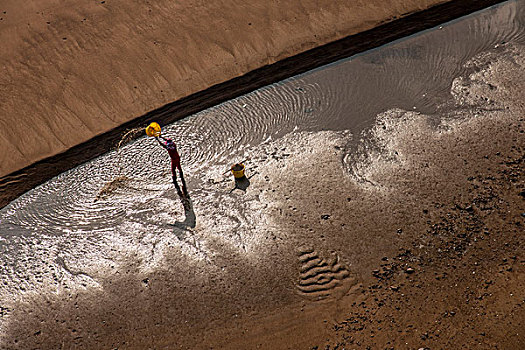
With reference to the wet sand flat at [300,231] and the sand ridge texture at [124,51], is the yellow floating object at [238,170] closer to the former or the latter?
the wet sand flat at [300,231]

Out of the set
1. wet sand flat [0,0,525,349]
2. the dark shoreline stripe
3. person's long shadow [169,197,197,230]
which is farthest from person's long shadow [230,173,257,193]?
the dark shoreline stripe

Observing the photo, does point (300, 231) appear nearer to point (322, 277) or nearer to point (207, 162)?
point (322, 277)

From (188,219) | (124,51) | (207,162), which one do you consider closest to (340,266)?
(188,219)

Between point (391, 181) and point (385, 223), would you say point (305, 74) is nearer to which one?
point (391, 181)

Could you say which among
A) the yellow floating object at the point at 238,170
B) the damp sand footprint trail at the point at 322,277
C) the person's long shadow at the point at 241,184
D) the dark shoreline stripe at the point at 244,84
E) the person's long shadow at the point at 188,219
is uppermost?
the dark shoreline stripe at the point at 244,84

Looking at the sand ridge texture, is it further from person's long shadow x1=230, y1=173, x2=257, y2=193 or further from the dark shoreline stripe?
person's long shadow x1=230, y1=173, x2=257, y2=193

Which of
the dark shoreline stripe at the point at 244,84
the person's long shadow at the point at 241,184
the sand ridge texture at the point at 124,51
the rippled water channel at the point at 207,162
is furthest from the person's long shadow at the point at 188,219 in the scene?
the sand ridge texture at the point at 124,51
